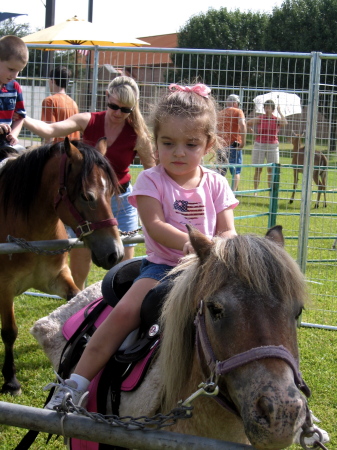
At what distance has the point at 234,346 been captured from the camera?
1.53m

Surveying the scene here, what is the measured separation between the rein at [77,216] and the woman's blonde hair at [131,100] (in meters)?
1.01

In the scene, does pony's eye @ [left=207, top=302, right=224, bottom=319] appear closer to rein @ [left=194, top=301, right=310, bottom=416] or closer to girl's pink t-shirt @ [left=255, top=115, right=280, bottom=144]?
rein @ [left=194, top=301, right=310, bottom=416]

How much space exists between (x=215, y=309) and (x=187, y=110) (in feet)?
3.44

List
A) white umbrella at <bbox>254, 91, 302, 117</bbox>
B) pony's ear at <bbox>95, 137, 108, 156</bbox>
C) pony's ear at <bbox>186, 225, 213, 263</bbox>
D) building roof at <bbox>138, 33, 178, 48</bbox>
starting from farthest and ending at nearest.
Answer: building roof at <bbox>138, 33, 178, 48</bbox> < white umbrella at <bbox>254, 91, 302, 117</bbox> < pony's ear at <bbox>95, 137, 108, 156</bbox> < pony's ear at <bbox>186, 225, 213, 263</bbox>

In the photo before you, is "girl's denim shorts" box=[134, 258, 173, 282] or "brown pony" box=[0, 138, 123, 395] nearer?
"girl's denim shorts" box=[134, 258, 173, 282]

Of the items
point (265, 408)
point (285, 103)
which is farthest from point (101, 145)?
point (265, 408)

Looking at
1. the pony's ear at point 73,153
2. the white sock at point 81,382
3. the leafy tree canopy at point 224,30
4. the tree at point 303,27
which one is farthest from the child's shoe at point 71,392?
the leafy tree canopy at point 224,30

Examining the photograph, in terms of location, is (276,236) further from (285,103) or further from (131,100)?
(285,103)

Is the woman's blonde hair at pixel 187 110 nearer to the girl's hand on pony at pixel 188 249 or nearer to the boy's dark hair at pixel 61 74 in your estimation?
the girl's hand on pony at pixel 188 249

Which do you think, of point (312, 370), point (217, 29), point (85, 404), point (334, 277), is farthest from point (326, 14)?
point (85, 404)

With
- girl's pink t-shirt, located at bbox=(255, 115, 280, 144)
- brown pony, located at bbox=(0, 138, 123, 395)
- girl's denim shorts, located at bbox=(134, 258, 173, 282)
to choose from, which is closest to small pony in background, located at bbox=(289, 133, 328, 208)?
girl's pink t-shirt, located at bbox=(255, 115, 280, 144)

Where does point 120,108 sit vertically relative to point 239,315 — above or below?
above

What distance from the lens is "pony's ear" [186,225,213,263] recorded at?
1.75 metres

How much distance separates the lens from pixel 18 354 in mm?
5008
